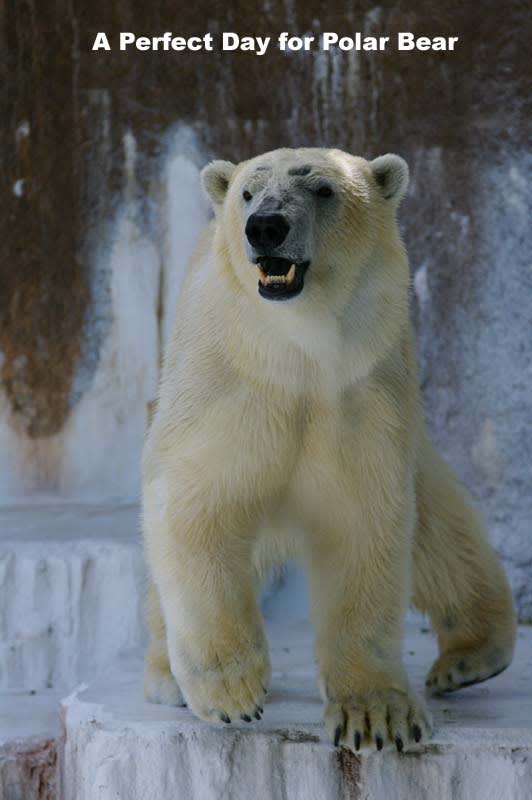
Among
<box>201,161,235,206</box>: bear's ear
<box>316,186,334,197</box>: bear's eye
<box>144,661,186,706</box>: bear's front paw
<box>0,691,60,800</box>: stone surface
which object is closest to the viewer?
<box>316,186,334,197</box>: bear's eye

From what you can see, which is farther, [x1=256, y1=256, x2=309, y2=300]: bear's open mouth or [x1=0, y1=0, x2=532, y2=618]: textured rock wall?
[x1=0, y1=0, x2=532, y2=618]: textured rock wall

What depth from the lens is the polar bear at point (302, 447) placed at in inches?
115

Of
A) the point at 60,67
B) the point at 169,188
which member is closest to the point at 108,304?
the point at 169,188

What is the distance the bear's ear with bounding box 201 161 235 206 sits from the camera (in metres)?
3.14

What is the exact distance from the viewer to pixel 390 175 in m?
3.07

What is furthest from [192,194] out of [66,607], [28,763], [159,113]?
[28,763]

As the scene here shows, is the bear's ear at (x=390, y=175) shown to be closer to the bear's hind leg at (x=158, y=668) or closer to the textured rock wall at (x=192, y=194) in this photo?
the bear's hind leg at (x=158, y=668)

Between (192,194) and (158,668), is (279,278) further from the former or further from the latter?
(192,194)

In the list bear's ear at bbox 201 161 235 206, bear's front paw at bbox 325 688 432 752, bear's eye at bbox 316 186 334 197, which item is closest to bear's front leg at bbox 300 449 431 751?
bear's front paw at bbox 325 688 432 752

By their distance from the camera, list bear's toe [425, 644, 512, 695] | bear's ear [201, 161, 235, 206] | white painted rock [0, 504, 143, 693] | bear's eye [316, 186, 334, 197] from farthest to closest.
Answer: white painted rock [0, 504, 143, 693], bear's toe [425, 644, 512, 695], bear's ear [201, 161, 235, 206], bear's eye [316, 186, 334, 197]

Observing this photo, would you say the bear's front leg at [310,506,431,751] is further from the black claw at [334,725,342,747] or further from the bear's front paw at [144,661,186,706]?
the bear's front paw at [144,661,186,706]

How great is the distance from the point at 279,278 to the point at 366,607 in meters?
0.83

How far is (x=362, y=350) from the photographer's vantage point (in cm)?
297

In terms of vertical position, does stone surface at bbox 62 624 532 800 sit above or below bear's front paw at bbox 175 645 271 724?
below
